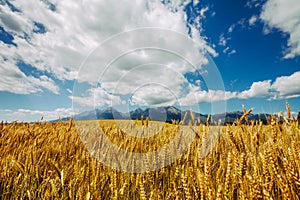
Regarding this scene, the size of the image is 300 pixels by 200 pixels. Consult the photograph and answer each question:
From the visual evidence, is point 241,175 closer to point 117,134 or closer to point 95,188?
point 95,188

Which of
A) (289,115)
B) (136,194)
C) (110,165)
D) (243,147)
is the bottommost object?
(136,194)

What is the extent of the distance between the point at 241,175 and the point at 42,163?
6.92ft

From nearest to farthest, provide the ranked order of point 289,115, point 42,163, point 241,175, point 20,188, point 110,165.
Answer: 1. point 241,175
2. point 20,188
3. point 110,165
4. point 42,163
5. point 289,115

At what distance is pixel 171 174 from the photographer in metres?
1.94

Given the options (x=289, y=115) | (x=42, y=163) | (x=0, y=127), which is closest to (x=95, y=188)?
(x=42, y=163)

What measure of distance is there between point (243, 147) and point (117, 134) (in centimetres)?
206

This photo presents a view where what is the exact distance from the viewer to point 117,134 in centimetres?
354

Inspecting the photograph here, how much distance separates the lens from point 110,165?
221cm

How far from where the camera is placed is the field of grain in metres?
1.06

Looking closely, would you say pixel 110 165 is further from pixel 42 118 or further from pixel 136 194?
pixel 42 118

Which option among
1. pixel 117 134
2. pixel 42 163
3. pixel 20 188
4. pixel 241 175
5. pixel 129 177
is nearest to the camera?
pixel 241 175

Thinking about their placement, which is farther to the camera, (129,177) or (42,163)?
(42,163)

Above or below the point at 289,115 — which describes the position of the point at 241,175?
below

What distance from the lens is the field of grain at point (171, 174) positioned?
1.06m
